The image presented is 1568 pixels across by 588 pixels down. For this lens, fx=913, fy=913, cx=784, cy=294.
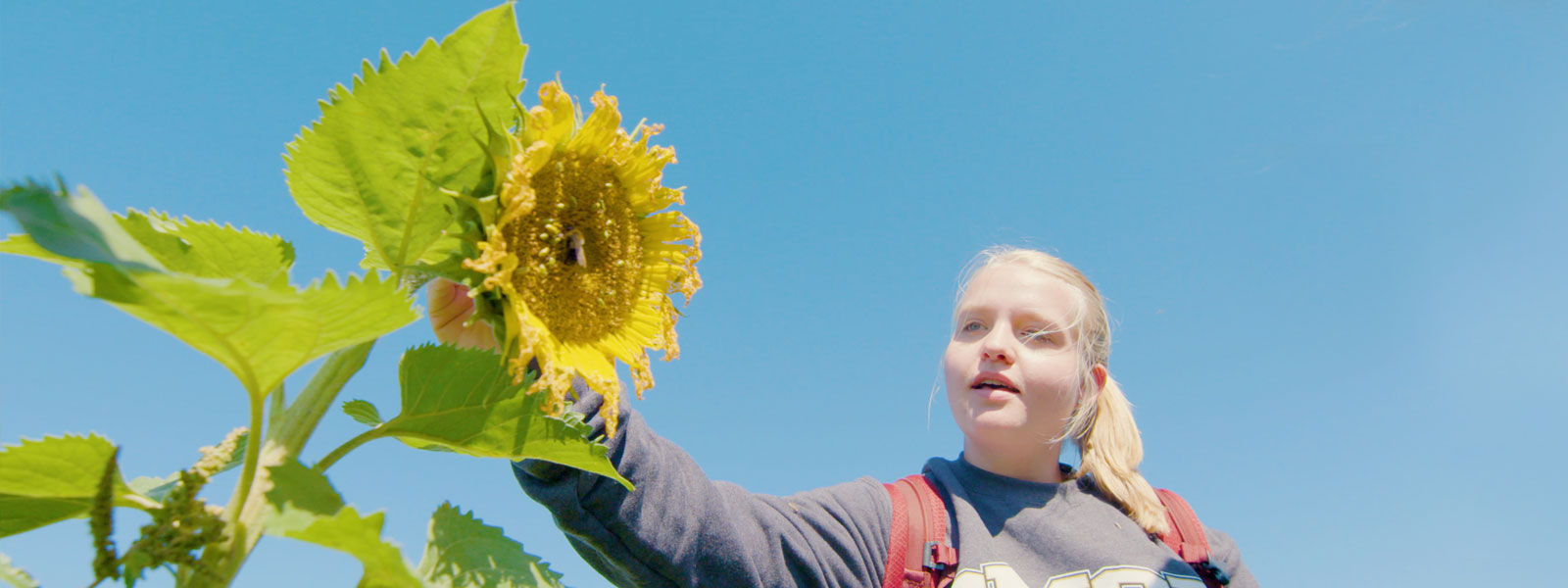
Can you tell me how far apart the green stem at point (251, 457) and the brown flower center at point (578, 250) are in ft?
0.85

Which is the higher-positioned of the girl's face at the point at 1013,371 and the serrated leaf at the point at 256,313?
the girl's face at the point at 1013,371

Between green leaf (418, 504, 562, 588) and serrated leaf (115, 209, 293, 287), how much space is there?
301mm

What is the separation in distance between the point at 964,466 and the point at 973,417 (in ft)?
0.94

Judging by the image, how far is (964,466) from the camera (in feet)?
11.4

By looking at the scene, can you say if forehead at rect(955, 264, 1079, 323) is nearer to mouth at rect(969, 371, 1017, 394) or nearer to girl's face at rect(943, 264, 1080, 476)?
girl's face at rect(943, 264, 1080, 476)

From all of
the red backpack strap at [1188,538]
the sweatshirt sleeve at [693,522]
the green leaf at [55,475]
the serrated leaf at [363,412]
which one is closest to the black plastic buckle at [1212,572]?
the red backpack strap at [1188,538]

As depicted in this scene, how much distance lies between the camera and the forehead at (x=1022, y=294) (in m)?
3.45

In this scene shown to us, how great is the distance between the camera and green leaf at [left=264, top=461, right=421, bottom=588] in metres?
0.67

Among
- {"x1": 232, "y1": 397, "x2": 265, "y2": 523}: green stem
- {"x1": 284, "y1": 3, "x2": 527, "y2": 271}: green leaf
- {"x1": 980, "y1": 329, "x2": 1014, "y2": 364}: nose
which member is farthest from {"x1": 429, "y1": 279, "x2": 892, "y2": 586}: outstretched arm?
{"x1": 980, "y1": 329, "x2": 1014, "y2": 364}: nose

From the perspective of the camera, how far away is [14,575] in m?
0.80

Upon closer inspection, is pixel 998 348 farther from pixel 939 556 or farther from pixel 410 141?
pixel 410 141

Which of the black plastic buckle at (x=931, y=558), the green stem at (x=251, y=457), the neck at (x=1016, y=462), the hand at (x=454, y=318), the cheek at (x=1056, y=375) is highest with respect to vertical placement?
the cheek at (x=1056, y=375)

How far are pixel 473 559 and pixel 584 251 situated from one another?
368 millimetres

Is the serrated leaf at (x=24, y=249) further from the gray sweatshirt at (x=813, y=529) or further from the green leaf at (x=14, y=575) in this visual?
the gray sweatshirt at (x=813, y=529)
